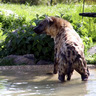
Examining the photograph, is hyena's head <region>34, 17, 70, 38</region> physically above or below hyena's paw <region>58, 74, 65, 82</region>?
above

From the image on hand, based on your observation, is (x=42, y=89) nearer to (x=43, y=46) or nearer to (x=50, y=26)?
(x=50, y=26)

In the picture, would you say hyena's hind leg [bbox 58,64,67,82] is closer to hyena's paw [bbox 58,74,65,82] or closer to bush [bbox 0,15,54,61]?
hyena's paw [bbox 58,74,65,82]

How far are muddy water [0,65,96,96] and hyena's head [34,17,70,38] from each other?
3.47 feet

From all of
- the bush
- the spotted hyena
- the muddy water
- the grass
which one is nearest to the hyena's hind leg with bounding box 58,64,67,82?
the spotted hyena

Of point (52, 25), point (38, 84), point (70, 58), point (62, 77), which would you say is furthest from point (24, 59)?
Answer: point (70, 58)

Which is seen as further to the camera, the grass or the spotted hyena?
the grass

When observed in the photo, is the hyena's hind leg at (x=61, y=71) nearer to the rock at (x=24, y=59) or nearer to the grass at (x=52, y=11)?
the rock at (x=24, y=59)

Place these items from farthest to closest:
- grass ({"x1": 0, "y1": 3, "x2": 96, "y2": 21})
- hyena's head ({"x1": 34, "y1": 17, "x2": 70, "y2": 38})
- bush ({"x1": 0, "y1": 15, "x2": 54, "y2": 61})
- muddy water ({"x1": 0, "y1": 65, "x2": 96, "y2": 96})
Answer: grass ({"x1": 0, "y1": 3, "x2": 96, "y2": 21}) < bush ({"x1": 0, "y1": 15, "x2": 54, "y2": 61}) < hyena's head ({"x1": 34, "y1": 17, "x2": 70, "y2": 38}) < muddy water ({"x1": 0, "y1": 65, "x2": 96, "y2": 96})

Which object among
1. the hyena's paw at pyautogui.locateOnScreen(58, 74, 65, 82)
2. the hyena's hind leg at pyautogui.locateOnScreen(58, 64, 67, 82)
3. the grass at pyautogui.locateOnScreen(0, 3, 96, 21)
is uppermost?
the grass at pyautogui.locateOnScreen(0, 3, 96, 21)

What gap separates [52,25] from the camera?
7.52 metres

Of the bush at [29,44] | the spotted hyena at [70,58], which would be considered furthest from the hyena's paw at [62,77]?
the bush at [29,44]

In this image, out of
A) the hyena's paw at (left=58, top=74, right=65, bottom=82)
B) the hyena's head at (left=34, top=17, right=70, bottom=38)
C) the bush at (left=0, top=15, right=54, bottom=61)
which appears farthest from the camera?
the bush at (left=0, top=15, right=54, bottom=61)

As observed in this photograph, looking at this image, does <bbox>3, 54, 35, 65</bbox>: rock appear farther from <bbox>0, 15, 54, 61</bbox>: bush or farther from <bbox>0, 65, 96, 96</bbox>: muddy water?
<bbox>0, 65, 96, 96</bbox>: muddy water

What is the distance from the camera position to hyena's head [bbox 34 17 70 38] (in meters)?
7.34
